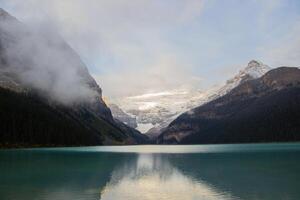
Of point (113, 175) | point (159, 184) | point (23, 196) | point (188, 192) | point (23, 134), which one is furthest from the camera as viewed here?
point (23, 134)

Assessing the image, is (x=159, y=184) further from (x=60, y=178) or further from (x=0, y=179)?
(x=0, y=179)

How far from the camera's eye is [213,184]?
1870 inches

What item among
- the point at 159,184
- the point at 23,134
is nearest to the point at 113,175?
the point at 159,184

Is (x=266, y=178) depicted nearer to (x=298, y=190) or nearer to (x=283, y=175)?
(x=283, y=175)

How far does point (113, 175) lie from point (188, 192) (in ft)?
69.5

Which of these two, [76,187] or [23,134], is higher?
[23,134]

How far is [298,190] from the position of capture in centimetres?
4050

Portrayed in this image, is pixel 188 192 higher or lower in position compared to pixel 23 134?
lower

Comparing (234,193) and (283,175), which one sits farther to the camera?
(283,175)

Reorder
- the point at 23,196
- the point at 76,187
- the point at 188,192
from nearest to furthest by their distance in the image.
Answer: the point at 23,196 → the point at 188,192 → the point at 76,187

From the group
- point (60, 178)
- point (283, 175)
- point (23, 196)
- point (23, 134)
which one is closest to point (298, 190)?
point (283, 175)

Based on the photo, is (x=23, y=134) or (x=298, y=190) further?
(x=23, y=134)

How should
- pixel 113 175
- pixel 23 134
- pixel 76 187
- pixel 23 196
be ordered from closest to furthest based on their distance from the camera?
pixel 23 196 → pixel 76 187 → pixel 113 175 → pixel 23 134

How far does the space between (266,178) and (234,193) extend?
13.4 m
